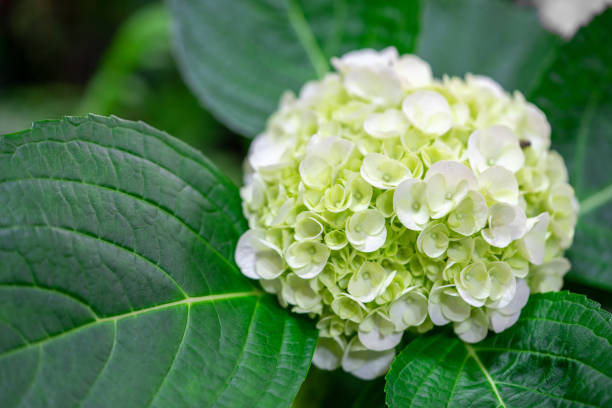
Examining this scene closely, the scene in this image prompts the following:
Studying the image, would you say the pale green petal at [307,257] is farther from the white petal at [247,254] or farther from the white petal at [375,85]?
the white petal at [375,85]

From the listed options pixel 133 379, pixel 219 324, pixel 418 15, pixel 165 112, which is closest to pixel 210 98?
pixel 418 15

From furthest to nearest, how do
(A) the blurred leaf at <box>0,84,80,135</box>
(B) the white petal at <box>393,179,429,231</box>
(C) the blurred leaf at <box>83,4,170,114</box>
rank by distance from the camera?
(A) the blurred leaf at <box>0,84,80,135</box> < (C) the blurred leaf at <box>83,4,170,114</box> < (B) the white petal at <box>393,179,429,231</box>

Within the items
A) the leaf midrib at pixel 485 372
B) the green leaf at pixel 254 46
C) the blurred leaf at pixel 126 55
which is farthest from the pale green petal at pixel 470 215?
the blurred leaf at pixel 126 55

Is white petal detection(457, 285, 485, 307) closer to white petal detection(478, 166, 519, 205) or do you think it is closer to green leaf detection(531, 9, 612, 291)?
white petal detection(478, 166, 519, 205)

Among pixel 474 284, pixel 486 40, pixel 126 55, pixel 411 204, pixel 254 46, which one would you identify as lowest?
pixel 474 284

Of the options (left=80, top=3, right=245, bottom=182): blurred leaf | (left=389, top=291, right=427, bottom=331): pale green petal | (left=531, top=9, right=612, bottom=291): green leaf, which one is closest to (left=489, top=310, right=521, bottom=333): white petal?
(left=389, top=291, right=427, bottom=331): pale green petal

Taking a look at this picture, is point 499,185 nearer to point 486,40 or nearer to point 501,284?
point 501,284

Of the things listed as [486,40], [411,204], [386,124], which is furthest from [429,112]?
[486,40]
